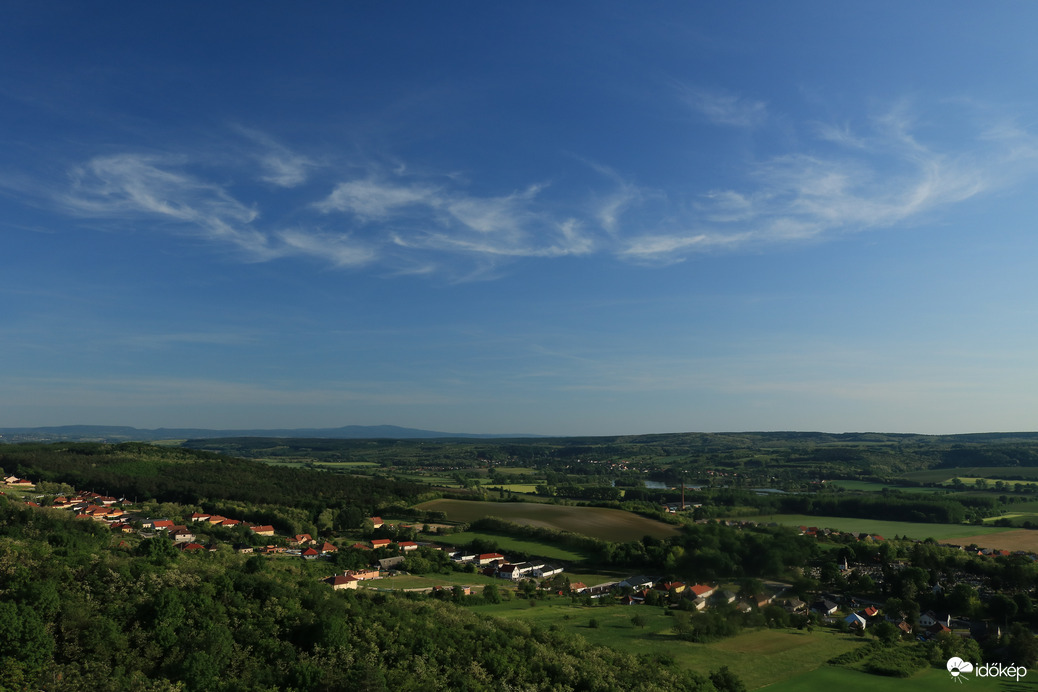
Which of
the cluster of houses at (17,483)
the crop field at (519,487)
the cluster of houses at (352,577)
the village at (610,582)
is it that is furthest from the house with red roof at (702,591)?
the cluster of houses at (17,483)

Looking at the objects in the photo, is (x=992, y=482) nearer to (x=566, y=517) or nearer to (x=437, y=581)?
(x=566, y=517)

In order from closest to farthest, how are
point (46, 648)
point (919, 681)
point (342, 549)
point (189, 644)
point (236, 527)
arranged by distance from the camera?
point (46, 648) < point (189, 644) < point (919, 681) < point (342, 549) < point (236, 527)

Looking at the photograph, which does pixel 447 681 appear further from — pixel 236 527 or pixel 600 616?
pixel 236 527

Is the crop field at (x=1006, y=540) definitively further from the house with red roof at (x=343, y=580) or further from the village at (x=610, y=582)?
the house with red roof at (x=343, y=580)

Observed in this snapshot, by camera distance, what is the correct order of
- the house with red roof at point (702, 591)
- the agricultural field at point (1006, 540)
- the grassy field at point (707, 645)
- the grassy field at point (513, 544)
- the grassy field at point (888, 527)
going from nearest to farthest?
1. the grassy field at point (707, 645)
2. the house with red roof at point (702, 591)
3. the agricultural field at point (1006, 540)
4. the grassy field at point (513, 544)
5. the grassy field at point (888, 527)

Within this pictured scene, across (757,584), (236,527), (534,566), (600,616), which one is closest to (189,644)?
(600,616)

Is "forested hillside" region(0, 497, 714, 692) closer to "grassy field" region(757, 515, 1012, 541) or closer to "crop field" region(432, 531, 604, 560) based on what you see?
"crop field" region(432, 531, 604, 560)
